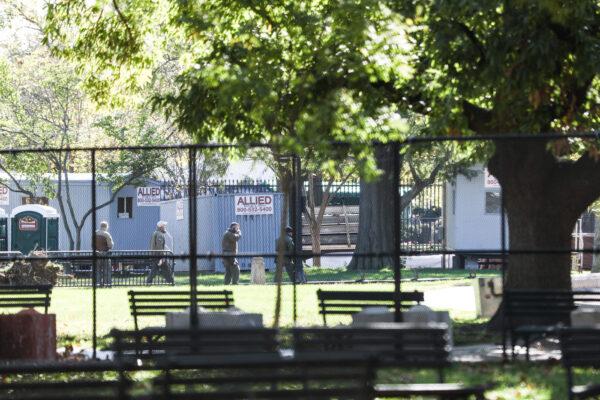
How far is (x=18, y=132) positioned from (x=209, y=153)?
30.0 metres

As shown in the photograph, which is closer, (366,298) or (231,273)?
(366,298)

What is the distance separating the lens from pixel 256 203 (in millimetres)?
28406

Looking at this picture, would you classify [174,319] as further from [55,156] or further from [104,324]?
[55,156]

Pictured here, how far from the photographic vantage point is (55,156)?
43.4 metres

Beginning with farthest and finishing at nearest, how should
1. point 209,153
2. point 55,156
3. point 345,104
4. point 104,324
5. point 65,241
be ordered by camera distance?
point 55,156
point 65,241
point 104,324
point 209,153
point 345,104

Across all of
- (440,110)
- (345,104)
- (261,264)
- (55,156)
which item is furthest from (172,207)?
(55,156)

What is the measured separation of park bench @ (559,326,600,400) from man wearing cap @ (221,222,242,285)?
14.7 m

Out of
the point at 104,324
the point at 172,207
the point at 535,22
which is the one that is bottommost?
the point at 104,324

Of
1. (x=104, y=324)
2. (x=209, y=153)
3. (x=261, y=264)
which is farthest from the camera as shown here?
(x=261, y=264)

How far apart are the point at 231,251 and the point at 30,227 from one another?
14460 mm

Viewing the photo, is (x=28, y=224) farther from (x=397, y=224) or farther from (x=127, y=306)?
(x=397, y=224)

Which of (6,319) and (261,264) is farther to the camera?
(261,264)

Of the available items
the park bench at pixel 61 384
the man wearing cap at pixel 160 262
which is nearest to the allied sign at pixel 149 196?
the man wearing cap at pixel 160 262

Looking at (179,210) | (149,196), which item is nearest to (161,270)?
(179,210)
